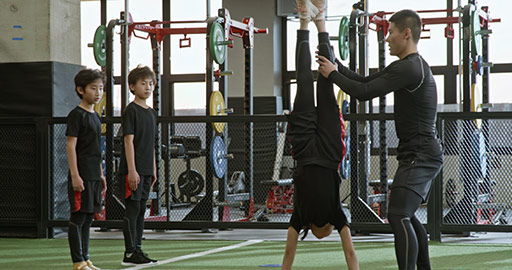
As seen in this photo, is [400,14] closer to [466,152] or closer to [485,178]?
[466,152]

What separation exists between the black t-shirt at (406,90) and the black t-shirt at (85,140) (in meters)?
1.52

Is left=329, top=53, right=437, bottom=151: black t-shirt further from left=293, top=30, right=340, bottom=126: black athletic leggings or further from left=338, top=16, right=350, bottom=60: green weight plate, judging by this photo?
left=338, top=16, right=350, bottom=60: green weight plate

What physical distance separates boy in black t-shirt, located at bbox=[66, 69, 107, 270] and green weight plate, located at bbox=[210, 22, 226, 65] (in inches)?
108

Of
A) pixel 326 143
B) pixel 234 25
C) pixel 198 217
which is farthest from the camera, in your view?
pixel 234 25

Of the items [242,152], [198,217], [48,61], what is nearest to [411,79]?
[198,217]

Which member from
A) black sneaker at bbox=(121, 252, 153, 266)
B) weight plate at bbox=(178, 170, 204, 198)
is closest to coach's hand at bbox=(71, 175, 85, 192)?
black sneaker at bbox=(121, 252, 153, 266)

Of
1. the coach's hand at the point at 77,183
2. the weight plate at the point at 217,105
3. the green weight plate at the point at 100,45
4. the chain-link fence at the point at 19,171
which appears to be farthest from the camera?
the green weight plate at the point at 100,45

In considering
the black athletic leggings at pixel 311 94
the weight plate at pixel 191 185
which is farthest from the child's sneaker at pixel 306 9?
the weight plate at pixel 191 185

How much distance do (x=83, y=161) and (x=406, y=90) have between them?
1.78 metres

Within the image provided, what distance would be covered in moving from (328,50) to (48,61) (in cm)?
365

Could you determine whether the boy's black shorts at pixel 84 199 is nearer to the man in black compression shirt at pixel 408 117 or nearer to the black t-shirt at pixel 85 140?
the black t-shirt at pixel 85 140

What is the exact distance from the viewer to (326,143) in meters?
→ 2.71

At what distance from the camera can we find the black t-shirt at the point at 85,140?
3.68 meters

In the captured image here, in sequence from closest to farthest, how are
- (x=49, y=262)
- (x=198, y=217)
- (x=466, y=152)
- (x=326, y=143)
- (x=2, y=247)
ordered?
(x=326, y=143), (x=49, y=262), (x=2, y=247), (x=466, y=152), (x=198, y=217)
